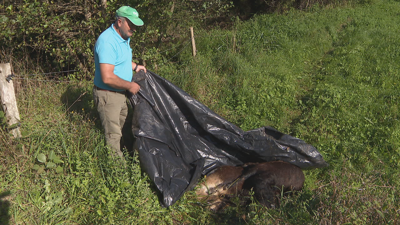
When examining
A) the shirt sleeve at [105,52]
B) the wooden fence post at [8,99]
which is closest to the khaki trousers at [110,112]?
the shirt sleeve at [105,52]

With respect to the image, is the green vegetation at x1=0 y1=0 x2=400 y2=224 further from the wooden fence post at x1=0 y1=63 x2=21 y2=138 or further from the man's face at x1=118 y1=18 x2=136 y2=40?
the man's face at x1=118 y1=18 x2=136 y2=40

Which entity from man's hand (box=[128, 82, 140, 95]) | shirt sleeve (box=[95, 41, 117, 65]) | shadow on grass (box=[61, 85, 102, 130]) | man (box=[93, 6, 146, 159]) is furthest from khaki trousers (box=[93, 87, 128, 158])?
shadow on grass (box=[61, 85, 102, 130])

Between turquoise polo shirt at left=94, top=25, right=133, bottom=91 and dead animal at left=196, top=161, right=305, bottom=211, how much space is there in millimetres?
1721

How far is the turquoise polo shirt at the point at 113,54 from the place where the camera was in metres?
→ 3.54

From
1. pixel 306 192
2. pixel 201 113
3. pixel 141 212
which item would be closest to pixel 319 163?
pixel 306 192

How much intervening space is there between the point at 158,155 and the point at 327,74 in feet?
16.0

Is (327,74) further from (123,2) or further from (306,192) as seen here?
(123,2)

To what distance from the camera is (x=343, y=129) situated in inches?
207

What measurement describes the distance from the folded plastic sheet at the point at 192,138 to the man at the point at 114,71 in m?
0.24

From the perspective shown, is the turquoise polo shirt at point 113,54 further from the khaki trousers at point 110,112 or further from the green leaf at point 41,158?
the green leaf at point 41,158

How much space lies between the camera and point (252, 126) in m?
5.40

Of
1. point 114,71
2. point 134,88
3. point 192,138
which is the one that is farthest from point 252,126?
point 114,71

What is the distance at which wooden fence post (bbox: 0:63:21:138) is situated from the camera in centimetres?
391

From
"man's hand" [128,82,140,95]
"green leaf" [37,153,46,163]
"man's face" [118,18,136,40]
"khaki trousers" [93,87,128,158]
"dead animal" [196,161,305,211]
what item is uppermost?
"man's face" [118,18,136,40]
